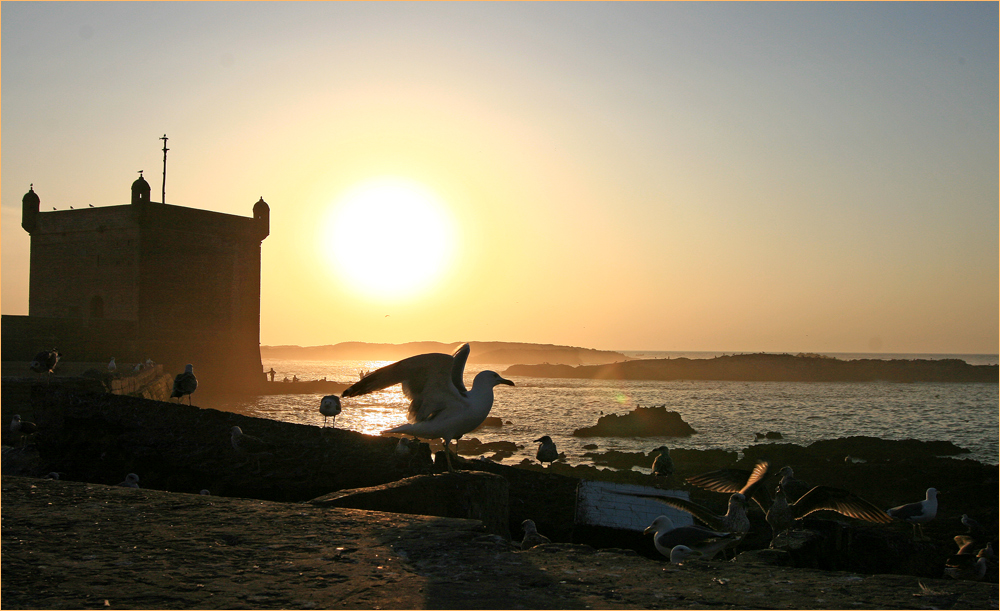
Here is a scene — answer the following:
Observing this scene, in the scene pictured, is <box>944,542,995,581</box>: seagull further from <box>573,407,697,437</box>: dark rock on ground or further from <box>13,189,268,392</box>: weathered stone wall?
<box>13,189,268,392</box>: weathered stone wall

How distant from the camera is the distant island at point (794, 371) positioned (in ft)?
397

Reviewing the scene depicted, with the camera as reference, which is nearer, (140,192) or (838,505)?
(838,505)

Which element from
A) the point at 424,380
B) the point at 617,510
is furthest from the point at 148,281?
the point at 617,510

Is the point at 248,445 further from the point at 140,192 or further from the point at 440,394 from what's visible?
the point at 140,192

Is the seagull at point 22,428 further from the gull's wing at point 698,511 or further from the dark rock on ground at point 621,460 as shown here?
the dark rock on ground at point 621,460

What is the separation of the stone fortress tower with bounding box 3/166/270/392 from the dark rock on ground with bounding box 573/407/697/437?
70.1 feet

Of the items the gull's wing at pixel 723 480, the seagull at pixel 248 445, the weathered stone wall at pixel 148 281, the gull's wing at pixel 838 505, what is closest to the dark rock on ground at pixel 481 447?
the seagull at pixel 248 445

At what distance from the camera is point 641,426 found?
36688 millimetres

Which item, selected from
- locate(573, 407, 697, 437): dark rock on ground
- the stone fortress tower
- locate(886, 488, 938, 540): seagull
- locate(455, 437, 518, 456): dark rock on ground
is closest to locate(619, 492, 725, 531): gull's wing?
locate(886, 488, 938, 540): seagull

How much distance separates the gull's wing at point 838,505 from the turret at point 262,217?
40188 millimetres

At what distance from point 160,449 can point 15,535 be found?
640 cm

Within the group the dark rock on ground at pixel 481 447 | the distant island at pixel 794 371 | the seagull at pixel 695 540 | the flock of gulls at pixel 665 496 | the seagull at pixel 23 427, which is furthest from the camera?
the distant island at pixel 794 371

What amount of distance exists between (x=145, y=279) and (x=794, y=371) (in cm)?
11329

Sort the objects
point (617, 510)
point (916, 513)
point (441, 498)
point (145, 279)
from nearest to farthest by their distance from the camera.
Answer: point (441, 498)
point (617, 510)
point (916, 513)
point (145, 279)
